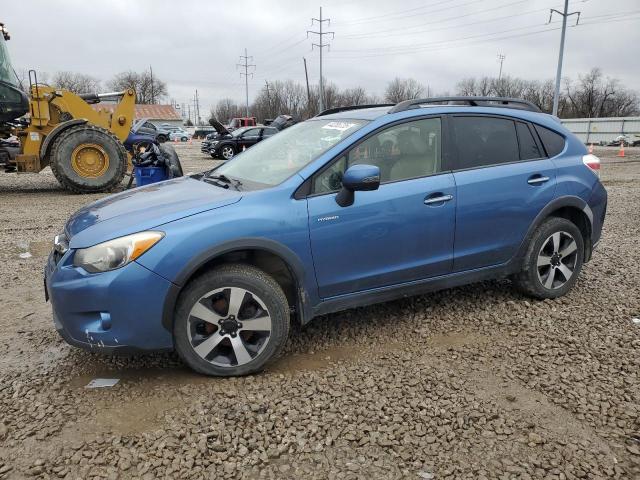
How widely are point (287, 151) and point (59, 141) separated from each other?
29.0ft

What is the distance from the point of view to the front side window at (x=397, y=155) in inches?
136

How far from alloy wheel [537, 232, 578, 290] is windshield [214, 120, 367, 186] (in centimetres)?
192

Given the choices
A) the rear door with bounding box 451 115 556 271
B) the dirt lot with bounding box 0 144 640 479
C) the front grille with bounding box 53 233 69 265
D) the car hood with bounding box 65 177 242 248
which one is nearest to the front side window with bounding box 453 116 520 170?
the rear door with bounding box 451 115 556 271

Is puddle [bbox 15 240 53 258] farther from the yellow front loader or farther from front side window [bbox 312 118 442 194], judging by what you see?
the yellow front loader

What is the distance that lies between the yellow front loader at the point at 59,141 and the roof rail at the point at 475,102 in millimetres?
9054

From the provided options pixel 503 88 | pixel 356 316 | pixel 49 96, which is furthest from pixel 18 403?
pixel 503 88

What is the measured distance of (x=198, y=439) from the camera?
8.48 ft

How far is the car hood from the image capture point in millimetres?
3010

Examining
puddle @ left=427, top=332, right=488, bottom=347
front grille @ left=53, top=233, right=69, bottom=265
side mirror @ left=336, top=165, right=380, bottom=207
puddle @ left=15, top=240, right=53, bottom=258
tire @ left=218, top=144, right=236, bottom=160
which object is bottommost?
puddle @ left=427, top=332, right=488, bottom=347

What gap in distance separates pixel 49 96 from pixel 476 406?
11637 millimetres

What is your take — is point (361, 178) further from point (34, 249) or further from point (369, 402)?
point (34, 249)

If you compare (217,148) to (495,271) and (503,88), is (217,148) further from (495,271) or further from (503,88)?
(503,88)

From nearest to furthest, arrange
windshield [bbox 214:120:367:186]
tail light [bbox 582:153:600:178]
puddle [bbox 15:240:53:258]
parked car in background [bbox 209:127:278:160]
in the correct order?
windshield [bbox 214:120:367:186] → tail light [bbox 582:153:600:178] → puddle [bbox 15:240:53:258] → parked car in background [bbox 209:127:278:160]

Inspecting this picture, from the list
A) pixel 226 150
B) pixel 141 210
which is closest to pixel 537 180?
pixel 141 210
